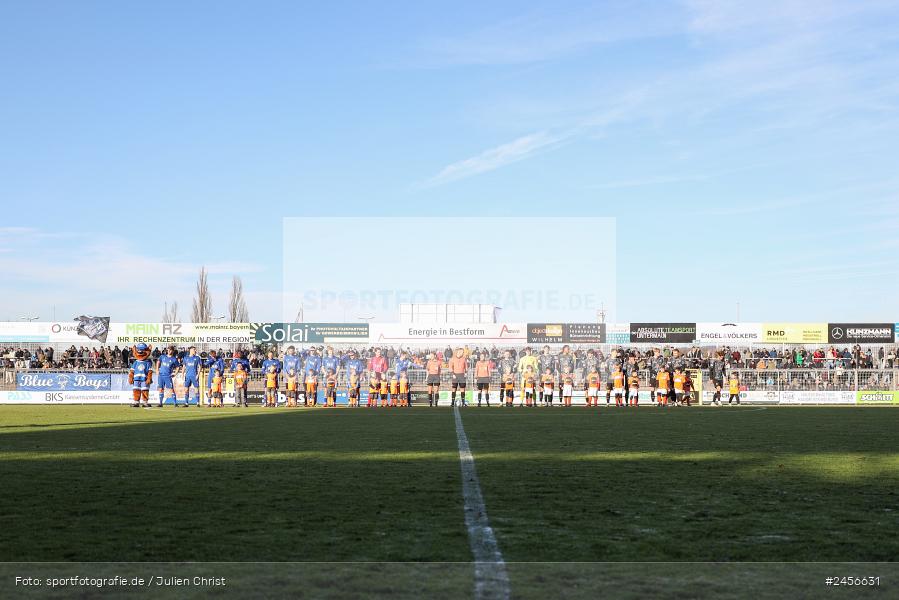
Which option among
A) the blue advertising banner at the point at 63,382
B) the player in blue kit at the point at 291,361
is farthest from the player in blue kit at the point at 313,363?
the blue advertising banner at the point at 63,382

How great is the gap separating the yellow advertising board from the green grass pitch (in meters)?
37.8

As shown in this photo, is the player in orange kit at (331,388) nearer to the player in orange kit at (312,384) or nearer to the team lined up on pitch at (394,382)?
the team lined up on pitch at (394,382)

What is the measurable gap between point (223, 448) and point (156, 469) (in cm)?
283

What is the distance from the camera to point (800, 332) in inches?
1949

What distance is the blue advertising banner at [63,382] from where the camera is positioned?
3578 centimetres

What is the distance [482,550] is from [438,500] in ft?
6.70

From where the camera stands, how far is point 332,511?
650cm

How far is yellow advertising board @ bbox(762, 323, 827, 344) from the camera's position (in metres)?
49.4

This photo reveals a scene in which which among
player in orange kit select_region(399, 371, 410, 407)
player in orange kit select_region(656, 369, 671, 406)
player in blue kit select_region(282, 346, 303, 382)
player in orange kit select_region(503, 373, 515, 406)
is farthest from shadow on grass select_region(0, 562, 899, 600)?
player in orange kit select_region(656, 369, 671, 406)

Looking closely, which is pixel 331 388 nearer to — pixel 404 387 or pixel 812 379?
pixel 404 387

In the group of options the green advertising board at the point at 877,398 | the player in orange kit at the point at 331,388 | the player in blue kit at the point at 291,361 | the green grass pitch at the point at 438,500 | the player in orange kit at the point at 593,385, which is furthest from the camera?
the green advertising board at the point at 877,398

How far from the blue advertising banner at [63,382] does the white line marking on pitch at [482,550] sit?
3096 centimetres

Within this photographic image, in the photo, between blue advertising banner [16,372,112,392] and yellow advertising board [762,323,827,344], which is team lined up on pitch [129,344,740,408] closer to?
blue advertising banner [16,372,112,392]

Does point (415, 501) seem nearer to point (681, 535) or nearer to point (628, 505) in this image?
point (628, 505)
